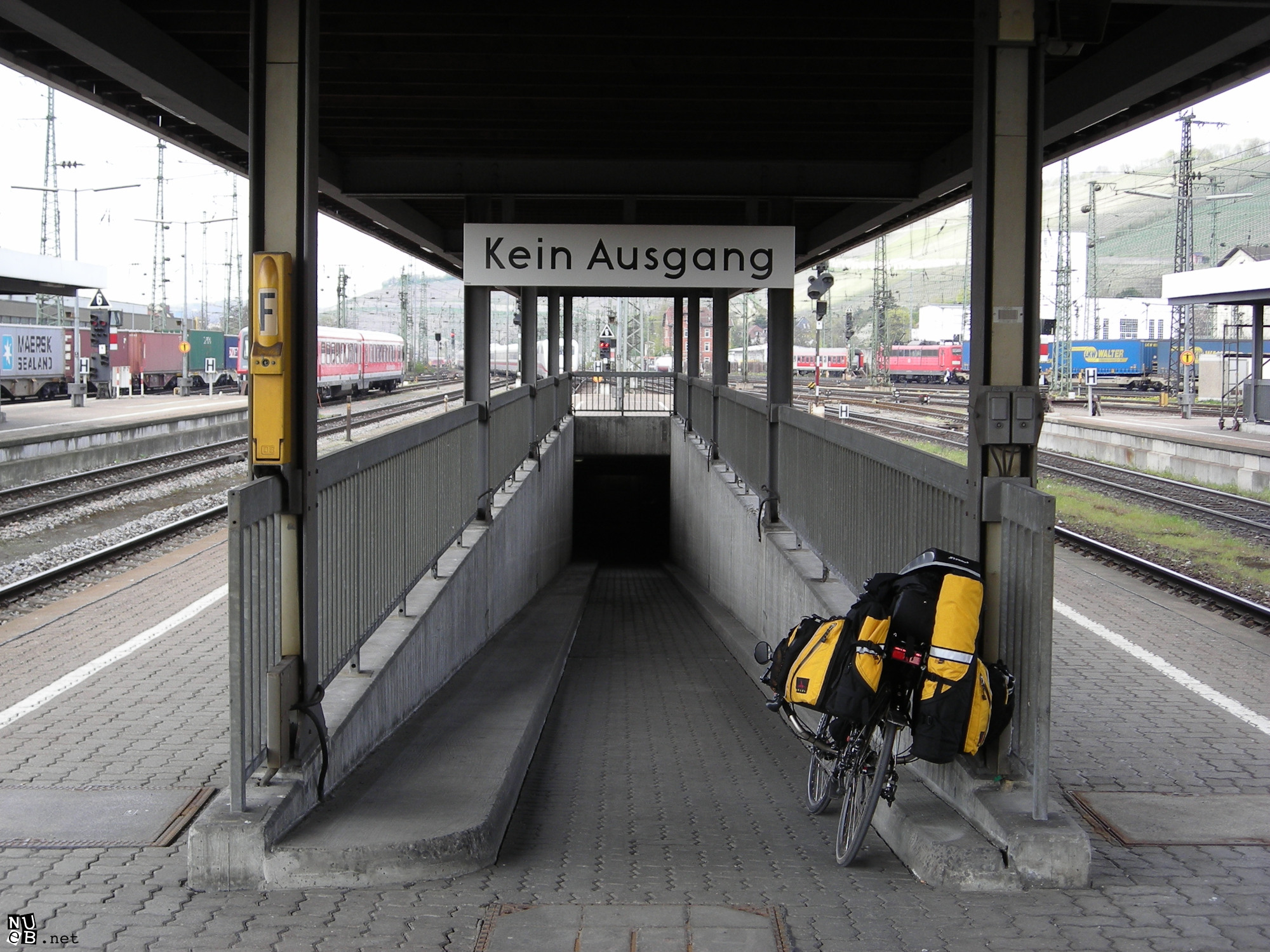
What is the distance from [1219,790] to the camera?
5961 mm

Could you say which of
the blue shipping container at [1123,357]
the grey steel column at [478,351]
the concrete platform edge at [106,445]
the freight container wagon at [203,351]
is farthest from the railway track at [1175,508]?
the blue shipping container at [1123,357]

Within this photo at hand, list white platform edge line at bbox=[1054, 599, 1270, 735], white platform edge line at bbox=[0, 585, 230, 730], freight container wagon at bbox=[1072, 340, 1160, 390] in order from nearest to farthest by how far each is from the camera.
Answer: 1. white platform edge line at bbox=[0, 585, 230, 730]
2. white platform edge line at bbox=[1054, 599, 1270, 735]
3. freight container wagon at bbox=[1072, 340, 1160, 390]

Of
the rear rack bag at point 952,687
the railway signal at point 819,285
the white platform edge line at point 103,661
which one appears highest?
Result: the railway signal at point 819,285

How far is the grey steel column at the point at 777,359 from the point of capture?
1188 cm

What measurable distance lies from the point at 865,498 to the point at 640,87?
3.43 metres

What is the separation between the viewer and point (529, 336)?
1895 centimetres

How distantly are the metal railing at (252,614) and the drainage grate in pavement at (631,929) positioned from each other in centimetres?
116

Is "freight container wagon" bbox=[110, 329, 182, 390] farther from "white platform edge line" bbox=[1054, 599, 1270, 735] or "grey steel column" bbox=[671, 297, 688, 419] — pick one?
"white platform edge line" bbox=[1054, 599, 1270, 735]

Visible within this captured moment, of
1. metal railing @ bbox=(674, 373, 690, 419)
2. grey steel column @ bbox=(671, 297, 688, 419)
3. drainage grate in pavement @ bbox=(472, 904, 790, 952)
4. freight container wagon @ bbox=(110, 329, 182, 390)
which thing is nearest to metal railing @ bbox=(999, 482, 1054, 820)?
drainage grate in pavement @ bbox=(472, 904, 790, 952)

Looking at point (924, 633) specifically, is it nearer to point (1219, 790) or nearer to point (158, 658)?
point (1219, 790)

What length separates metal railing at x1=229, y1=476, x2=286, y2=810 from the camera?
4.53 metres

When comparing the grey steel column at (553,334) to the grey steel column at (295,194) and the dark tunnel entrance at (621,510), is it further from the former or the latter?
the grey steel column at (295,194)

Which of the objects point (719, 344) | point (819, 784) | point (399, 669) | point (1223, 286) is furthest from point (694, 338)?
point (819, 784)

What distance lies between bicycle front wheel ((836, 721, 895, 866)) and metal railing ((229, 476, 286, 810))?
7.74 feet
